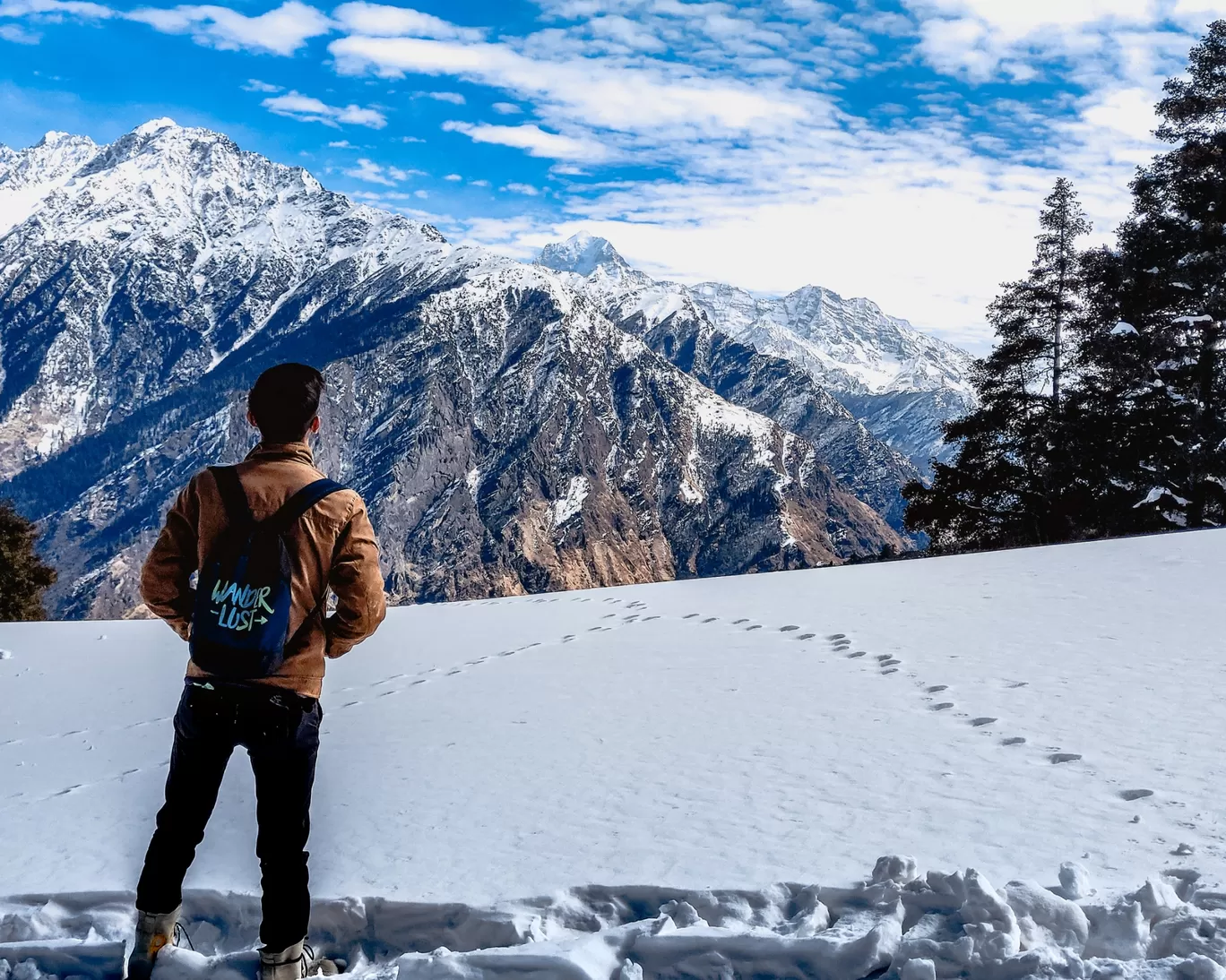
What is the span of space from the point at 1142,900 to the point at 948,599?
862 centimetres

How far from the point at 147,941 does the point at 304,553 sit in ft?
5.71

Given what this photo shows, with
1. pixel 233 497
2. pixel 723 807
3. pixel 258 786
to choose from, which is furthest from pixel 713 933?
pixel 233 497

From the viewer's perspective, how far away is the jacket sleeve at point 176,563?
3.86 m

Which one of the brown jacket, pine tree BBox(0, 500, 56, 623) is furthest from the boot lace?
pine tree BBox(0, 500, 56, 623)

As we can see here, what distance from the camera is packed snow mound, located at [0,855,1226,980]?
11.7 ft

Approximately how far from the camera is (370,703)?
909cm

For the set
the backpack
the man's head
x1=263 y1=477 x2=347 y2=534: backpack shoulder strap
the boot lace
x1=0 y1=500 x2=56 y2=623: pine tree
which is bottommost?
x1=0 y1=500 x2=56 y2=623: pine tree

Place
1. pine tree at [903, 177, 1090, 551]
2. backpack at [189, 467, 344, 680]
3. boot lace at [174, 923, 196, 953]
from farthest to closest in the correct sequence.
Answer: pine tree at [903, 177, 1090, 551], boot lace at [174, 923, 196, 953], backpack at [189, 467, 344, 680]

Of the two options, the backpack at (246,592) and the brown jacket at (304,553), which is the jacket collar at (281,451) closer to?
the brown jacket at (304,553)

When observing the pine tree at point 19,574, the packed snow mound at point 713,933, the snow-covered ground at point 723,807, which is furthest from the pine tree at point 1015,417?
the pine tree at point 19,574

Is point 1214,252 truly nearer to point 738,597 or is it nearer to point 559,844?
point 738,597

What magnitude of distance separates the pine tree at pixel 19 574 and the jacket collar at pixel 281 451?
32441 millimetres

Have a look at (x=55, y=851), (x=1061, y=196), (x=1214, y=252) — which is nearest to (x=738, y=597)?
(x=55, y=851)

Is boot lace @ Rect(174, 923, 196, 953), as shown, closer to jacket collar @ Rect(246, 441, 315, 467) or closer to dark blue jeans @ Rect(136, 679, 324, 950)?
dark blue jeans @ Rect(136, 679, 324, 950)
